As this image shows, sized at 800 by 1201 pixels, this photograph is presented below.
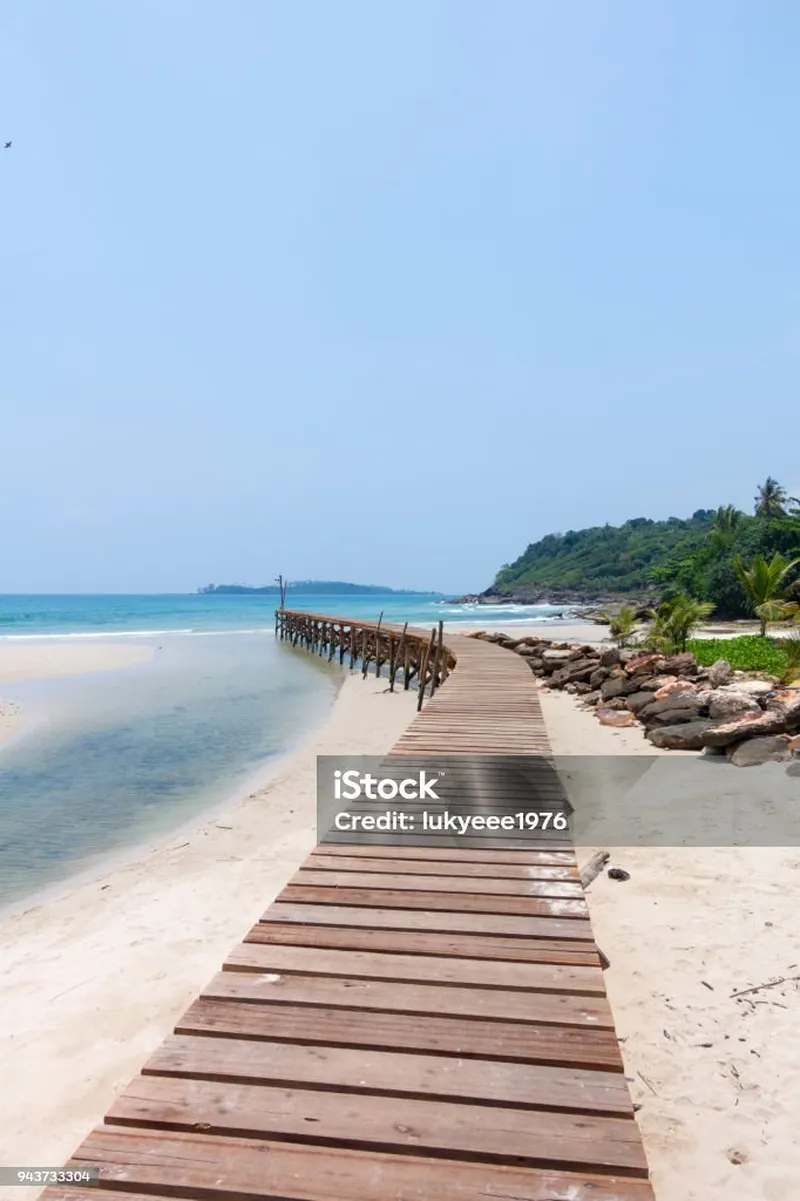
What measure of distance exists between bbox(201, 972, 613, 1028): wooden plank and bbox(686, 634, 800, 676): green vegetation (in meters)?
11.7

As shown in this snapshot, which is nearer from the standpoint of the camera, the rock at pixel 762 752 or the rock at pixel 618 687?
the rock at pixel 762 752

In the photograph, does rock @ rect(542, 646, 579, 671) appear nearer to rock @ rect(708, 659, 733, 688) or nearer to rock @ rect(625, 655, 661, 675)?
rock @ rect(625, 655, 661, 675)

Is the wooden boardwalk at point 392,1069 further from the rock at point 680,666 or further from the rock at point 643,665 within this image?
the rock at point 643,665

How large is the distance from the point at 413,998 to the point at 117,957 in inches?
118

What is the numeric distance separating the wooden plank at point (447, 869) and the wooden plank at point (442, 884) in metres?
0.05

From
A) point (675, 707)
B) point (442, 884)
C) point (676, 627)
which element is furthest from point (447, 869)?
point (676, 627)

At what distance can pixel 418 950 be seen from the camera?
3.20 meters

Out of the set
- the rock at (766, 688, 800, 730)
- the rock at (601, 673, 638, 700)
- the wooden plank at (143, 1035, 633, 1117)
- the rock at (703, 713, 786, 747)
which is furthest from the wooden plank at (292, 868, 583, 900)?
the rock at (601, 673, 638, 700)

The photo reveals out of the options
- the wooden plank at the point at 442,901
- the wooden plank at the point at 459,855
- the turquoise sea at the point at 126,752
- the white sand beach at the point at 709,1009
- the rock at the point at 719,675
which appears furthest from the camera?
the rock at the point at 719,675

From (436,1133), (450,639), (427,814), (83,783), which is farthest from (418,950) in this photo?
(450,639)

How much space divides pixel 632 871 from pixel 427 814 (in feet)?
6.28

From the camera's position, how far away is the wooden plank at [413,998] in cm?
269

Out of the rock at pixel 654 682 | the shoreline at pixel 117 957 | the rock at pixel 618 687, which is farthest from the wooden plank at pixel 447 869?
the rock at pixel 618 687

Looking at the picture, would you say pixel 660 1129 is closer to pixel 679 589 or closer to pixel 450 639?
pixel 450 639
